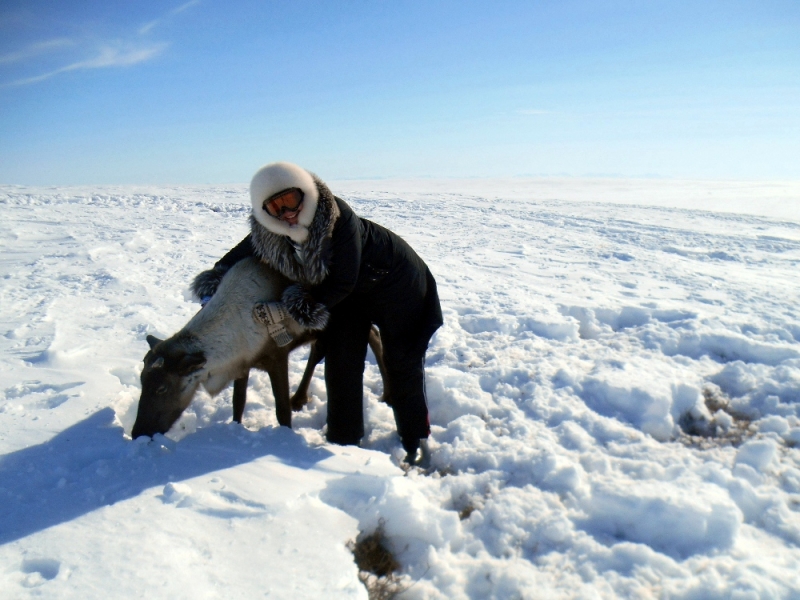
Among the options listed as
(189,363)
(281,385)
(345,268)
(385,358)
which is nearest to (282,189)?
(345,268)

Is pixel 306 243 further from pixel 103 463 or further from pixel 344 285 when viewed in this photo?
pixel 103 463

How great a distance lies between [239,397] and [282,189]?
182 cm

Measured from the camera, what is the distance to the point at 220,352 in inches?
129

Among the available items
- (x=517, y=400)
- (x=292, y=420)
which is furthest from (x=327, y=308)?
(x=517, y=400)

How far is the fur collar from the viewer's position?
294 centimetres

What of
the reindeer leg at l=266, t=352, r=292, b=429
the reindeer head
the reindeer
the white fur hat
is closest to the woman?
the white fur hat

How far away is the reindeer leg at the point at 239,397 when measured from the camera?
373 cm

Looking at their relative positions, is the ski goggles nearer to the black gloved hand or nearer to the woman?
the woman

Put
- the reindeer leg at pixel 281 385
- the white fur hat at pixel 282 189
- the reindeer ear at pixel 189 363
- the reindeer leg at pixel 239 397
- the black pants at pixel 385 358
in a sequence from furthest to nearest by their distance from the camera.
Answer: the reindeer leg at pixel 239 397 < the reindeer leg at pixel 281 385 < the black pants at pixel 385 358 < the reindeer ear at pixel 189 363 < the white fur hat at pixel 282 189

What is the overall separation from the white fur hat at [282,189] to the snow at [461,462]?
146 cm

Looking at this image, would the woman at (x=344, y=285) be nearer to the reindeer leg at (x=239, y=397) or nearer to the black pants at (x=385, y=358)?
the black pants at (x=385, y=358)

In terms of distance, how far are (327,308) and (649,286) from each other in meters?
5.87

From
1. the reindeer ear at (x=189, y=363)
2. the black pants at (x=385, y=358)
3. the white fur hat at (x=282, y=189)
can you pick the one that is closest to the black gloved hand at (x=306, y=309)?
the black pants at (x=385, y=358)

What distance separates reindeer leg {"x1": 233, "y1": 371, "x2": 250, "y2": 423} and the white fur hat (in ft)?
4.55
